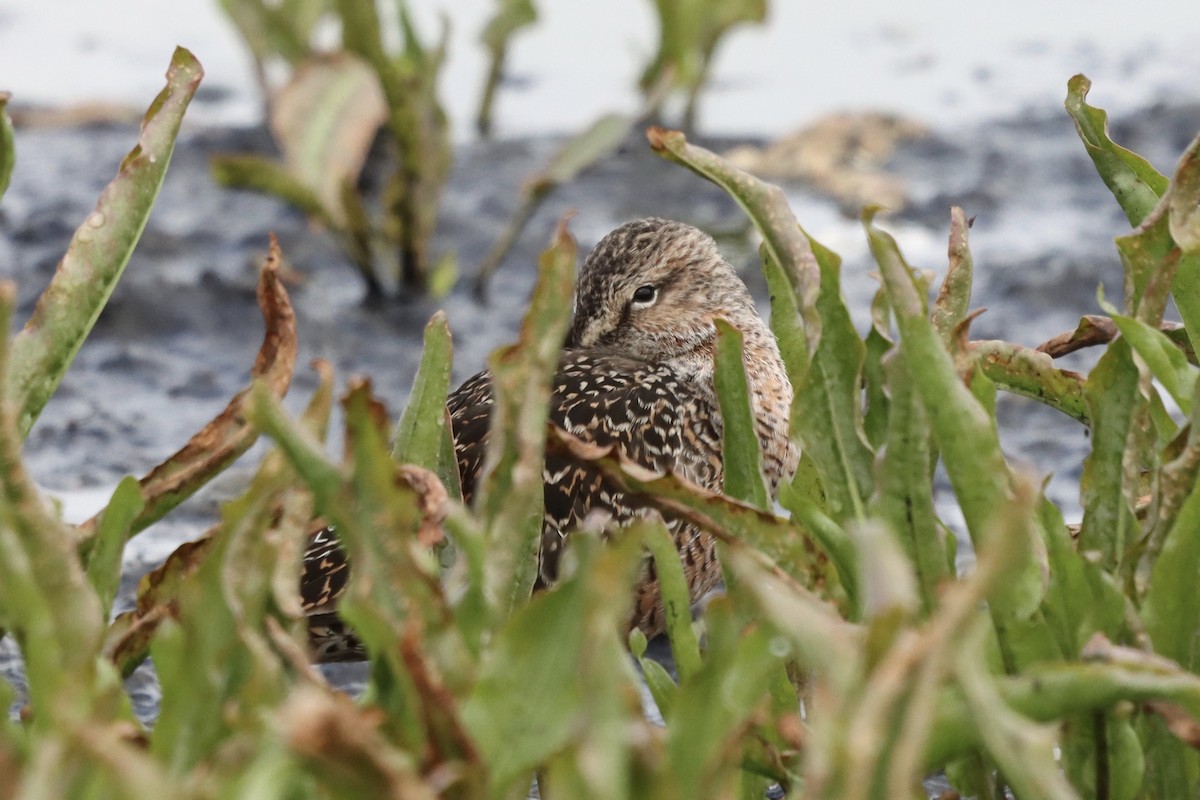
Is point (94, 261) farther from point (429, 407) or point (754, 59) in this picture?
point (754, 59)

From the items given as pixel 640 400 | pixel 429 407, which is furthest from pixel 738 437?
pixel 640 400

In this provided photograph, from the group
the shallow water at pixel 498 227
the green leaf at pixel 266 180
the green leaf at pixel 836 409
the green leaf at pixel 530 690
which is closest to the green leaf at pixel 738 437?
the green leaf at pixel 836 409

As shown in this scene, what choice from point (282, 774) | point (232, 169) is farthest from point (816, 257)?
point (232, 169)

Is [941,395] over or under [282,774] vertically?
over

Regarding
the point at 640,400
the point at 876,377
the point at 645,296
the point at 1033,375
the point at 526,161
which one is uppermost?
the point at 526,161

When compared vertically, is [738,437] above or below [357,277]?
below

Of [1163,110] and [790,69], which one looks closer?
[1163,110]

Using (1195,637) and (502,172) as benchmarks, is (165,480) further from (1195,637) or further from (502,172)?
(502,172)

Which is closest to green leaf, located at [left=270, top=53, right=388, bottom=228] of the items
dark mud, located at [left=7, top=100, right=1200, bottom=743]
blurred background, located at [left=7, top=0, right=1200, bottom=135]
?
dark mud, located at [left=7, top=100, right=1200, bottom=743]
